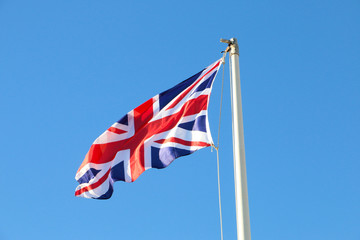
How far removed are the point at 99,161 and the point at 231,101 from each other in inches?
179

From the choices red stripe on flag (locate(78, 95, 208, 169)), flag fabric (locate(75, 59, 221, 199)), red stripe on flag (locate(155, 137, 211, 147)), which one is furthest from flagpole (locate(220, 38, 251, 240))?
red stripe on flag (locate(78, 95, 208, 169))

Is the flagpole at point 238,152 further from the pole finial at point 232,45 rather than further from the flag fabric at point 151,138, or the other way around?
the flag fabric at point 151,138

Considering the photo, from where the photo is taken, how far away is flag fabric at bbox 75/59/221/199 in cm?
1270

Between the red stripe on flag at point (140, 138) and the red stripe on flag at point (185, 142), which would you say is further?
the red stripe on flag at point (140, 138)

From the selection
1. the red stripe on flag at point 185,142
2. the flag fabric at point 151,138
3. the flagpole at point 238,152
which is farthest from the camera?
the flag fabric at point 151,138

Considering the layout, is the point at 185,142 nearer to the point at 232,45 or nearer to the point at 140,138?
the point at 140,138

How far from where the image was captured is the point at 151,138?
44.6 feet

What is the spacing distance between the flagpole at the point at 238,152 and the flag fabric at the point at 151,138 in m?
1.03

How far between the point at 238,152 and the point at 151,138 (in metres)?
3.48

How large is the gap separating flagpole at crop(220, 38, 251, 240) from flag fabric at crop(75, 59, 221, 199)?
1029mm

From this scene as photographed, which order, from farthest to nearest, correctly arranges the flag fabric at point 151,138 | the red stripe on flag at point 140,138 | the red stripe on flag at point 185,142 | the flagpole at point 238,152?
the red stripe on flag at point 140,138 → the flag fabric at point 151,138 → the red stripe on flag at point 185,142 → the flagpole at point 238,152

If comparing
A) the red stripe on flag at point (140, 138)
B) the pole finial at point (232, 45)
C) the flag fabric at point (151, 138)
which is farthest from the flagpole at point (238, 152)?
the red stripe on flag at point (140, 138)

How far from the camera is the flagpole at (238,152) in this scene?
393 inches

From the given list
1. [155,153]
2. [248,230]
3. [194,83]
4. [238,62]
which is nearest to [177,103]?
[194,83]
